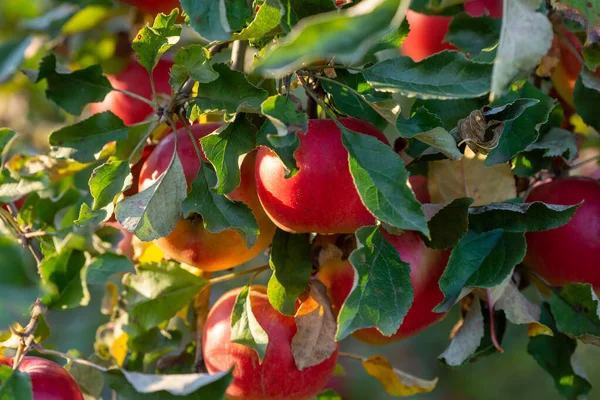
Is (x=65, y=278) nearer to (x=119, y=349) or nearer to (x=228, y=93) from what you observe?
(x=119, y=349)

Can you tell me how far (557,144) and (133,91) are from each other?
648 mm

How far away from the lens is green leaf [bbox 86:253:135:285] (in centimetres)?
87

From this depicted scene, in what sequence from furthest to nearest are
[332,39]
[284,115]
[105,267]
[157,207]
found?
[105,267], [157,207], [284,115], [332,39]

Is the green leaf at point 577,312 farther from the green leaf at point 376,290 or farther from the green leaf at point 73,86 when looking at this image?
the green leaf at point 73,86

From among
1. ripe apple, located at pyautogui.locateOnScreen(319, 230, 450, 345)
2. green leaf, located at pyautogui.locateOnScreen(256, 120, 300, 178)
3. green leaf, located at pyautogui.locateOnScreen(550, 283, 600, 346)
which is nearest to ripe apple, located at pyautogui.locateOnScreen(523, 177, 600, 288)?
green leaf, located at pyautogui.locateOnScreen(550, 283, 600, 346)

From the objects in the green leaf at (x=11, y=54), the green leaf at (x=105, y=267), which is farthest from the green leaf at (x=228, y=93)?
the green leaf at (x=11, y=54)

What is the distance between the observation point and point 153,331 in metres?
1.03

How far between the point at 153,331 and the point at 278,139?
50 cm

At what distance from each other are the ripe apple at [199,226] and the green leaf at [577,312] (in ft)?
1.21

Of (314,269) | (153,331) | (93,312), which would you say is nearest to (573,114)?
(314,269)

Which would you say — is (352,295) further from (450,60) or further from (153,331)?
(153,331)

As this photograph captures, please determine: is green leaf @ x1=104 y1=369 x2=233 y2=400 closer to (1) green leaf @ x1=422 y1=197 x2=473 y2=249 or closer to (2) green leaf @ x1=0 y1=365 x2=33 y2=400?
(2) green leaf @ x1=0 y1=365 x2=33 y2=400

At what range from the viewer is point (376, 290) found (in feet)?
2.36

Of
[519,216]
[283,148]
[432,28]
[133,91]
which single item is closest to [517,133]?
[519,216]
